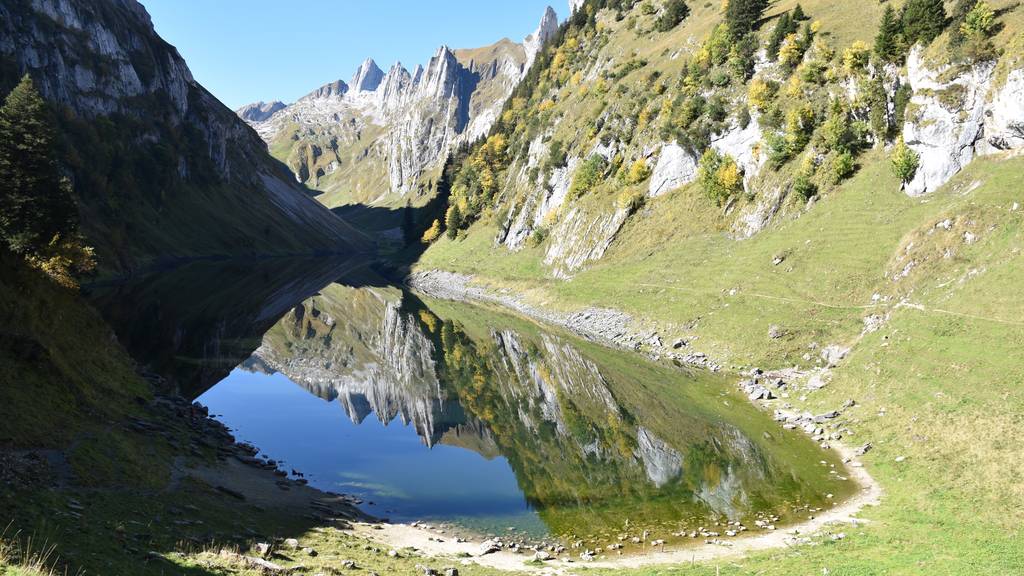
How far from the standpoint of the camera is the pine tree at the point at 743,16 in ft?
319

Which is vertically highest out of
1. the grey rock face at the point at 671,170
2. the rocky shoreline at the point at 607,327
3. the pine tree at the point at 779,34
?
the pine tree at the point at 779,34

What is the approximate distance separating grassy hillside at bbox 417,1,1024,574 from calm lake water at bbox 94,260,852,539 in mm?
5010

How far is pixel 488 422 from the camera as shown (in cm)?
4456

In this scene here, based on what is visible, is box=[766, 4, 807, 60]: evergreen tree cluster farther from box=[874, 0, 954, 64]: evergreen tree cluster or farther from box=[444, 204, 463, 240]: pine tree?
box=[444, 204, 463, 240]: pine tree

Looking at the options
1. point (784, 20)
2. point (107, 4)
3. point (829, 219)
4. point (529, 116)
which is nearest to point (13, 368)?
point (829, 219)

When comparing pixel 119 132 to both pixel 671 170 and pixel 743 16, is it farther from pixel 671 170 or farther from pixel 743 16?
pixel 743 16

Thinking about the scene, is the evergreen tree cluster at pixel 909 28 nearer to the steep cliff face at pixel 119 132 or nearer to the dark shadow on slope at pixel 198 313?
the dark shadow on slope at pixel 198 313

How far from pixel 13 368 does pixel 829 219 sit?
71.2m

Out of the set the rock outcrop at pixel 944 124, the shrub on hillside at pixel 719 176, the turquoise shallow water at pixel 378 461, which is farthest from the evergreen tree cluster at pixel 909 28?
the turquoise shallow water at pixel 378 461

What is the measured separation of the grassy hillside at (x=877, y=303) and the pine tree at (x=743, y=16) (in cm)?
434

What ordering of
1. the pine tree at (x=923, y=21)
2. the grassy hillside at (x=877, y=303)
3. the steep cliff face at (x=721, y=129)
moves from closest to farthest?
the grassy hillside at (x=877, y=303), the steep cliff face at (x=721, y=129), the pine tree at (x=923, y=21)

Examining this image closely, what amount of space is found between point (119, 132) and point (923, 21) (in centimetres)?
19422

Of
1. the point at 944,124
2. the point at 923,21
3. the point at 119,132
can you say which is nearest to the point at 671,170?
the point at 923,21

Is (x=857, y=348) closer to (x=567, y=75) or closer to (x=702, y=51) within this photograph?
(x=702, y=51)
